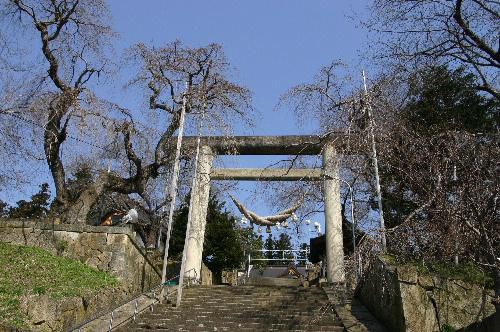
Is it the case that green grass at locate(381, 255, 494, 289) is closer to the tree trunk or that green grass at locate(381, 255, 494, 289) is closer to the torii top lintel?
the torii top lintel

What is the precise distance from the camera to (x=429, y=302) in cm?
894

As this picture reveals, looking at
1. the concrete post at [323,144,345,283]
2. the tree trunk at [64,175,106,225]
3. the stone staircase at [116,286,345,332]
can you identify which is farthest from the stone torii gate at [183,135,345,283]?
the tree trunk at [64,175,106,225]

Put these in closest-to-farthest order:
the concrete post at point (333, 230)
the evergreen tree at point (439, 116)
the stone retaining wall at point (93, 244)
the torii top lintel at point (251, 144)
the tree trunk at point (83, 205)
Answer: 1. the evergreen tree at point (439, 116)
2. the stone retaining wall at point (93, 244)
3. the tree trunk at point (83, 205)
4. the concrete post at point (333, 230)
5. the torii top lintel at point (251, 144)

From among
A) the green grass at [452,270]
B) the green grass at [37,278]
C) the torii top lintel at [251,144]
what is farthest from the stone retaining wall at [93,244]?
the green grass at [452,270]

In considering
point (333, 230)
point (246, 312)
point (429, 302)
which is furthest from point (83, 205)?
point (429, 302)

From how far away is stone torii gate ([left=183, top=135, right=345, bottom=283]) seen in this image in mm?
14969

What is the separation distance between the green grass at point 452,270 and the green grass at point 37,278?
6.84 metres

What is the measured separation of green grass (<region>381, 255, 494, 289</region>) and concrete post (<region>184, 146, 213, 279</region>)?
283 inches

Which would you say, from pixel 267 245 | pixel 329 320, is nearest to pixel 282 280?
pixel 329 320

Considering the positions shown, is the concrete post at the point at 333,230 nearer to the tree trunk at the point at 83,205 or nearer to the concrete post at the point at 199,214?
the concrete post at the point at 199,214

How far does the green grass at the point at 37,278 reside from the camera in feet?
29.6

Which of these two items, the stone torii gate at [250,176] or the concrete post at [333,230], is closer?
the concrete post at [333,230]

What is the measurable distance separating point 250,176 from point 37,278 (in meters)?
7.92

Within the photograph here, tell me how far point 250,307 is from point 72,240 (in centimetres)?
541
